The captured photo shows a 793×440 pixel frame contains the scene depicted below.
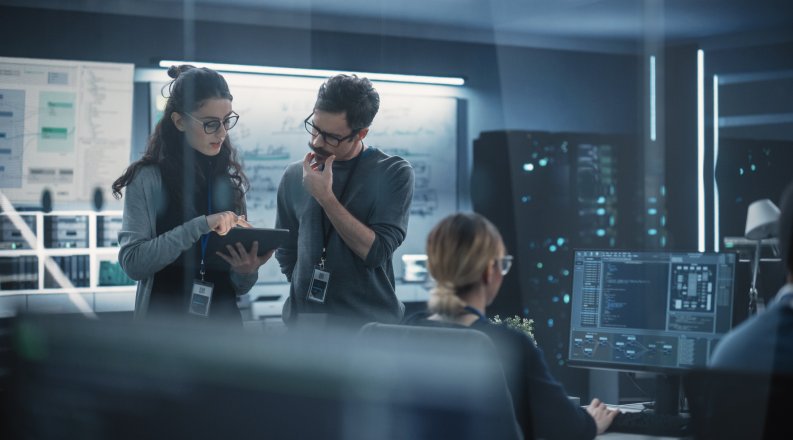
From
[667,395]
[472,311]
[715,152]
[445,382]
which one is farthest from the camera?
[715,152]

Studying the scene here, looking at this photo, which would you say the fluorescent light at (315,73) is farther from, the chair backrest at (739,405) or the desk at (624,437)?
the chair backrest at (739,405)

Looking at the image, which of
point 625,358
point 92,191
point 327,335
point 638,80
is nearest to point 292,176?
point 625,358

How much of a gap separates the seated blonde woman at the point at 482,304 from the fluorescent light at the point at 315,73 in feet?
12.5

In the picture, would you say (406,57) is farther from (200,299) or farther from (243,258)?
(200,299)

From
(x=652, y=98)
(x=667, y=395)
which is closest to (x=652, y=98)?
(x=652, y=98)

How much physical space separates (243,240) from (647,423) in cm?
115

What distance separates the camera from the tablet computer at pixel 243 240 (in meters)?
2.47

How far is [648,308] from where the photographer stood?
7.77 ft

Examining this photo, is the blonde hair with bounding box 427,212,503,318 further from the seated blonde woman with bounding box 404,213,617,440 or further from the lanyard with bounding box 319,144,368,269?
the lanyard with bounding box 319,144,368,269

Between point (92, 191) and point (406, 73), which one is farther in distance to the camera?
point (406, 73)

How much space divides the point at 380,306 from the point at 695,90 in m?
5.17

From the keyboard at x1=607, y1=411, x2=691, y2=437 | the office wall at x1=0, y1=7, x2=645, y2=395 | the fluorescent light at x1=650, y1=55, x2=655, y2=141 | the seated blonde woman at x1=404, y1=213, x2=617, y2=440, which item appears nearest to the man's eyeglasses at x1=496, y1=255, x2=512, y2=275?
the seated blonde woman at x1=404, y1=213, x2=617, y2=440

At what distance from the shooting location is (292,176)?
8.28ft

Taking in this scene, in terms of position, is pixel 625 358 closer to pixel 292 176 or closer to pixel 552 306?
pixel 292 176
